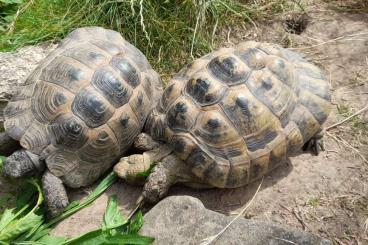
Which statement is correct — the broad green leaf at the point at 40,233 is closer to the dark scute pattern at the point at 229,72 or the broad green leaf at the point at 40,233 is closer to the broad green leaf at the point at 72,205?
the broad green leaf at the point at 72,205

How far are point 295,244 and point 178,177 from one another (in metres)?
1.05

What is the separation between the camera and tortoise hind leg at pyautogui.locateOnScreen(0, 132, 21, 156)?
3742 millimetres

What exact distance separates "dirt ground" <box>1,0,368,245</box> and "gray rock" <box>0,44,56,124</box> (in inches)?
43.5

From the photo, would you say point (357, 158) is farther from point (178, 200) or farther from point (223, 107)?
point (178, 200)

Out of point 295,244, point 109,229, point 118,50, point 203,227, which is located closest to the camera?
point 295,244

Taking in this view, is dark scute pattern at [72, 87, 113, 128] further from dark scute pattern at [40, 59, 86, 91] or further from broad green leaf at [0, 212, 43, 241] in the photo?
broad green leaf at [0, 212, 43, 241]

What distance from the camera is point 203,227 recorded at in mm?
3119

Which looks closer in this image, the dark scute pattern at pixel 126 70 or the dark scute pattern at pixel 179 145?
the dark scute pattern at pixel 179 145

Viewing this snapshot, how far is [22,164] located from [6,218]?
405mm

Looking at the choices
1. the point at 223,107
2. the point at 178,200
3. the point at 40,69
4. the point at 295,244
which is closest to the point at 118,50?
the point at 40,69

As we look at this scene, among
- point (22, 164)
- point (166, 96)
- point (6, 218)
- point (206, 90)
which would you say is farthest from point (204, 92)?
point (6, 218)

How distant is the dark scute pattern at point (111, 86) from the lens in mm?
3609

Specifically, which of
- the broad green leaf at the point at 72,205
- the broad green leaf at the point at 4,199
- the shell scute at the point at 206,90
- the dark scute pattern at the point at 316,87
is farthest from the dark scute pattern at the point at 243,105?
the broad green leaf at the point at 4,199

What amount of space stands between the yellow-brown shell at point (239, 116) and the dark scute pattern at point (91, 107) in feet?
1.44
